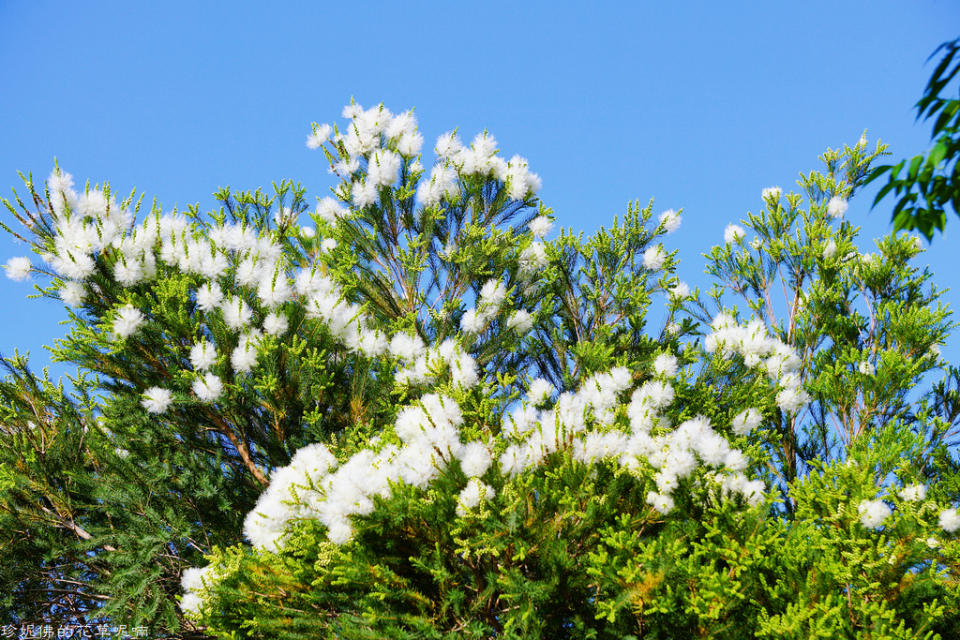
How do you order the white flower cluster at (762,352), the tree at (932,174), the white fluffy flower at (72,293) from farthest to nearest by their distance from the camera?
the white flower cluster at (762,352)
the white fluffy flower at (72,293)
the tree at (932,174)

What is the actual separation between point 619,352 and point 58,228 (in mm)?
5821

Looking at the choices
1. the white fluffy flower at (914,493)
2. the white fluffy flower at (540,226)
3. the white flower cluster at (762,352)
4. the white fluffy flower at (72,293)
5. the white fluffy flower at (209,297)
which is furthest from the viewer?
the white fluffy flower at (540,226)

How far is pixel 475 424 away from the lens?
18.9 feet

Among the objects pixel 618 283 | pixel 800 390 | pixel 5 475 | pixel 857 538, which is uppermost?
pixel 618 283

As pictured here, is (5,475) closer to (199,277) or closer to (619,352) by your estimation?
(199,277)

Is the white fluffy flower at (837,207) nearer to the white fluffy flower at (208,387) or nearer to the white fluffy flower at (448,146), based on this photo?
the white fluffy flower at (448,146)

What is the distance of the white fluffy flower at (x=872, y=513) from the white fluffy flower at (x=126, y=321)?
19.4 feet

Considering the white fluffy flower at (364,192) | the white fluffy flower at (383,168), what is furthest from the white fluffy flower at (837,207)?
the white fluffy flower at (364,192)

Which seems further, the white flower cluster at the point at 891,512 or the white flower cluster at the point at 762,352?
the white flower cluster at the point at 762,352

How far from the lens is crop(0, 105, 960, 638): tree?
4719 millimetres

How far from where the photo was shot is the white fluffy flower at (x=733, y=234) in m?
10.4

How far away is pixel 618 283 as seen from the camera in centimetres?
858

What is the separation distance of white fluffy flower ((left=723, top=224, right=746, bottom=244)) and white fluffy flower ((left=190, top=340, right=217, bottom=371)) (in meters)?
7.22

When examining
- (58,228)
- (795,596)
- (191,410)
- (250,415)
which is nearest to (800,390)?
(795,596)
